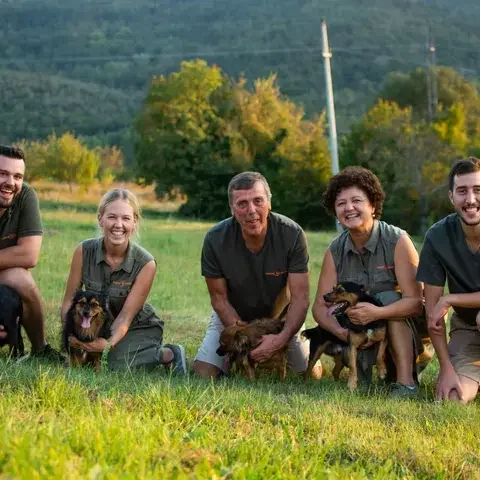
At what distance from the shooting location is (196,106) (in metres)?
58.6

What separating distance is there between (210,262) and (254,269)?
423 mm

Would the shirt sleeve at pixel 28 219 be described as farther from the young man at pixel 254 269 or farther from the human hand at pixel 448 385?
the human hand at pixel 448 385

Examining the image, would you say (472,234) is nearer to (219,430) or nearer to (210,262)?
(210,262)

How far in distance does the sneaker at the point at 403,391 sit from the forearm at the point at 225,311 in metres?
1.60

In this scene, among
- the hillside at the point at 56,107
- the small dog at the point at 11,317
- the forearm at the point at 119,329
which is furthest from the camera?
the hillside at the point at 56,107

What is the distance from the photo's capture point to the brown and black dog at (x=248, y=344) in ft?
24.6

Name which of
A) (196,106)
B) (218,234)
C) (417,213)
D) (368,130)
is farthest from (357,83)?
(218,234)

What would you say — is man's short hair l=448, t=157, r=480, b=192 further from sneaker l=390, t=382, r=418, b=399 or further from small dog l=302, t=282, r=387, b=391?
sneaker l=390, t=382, r=418, b=399

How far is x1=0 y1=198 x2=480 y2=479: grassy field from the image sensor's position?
3.67 metres

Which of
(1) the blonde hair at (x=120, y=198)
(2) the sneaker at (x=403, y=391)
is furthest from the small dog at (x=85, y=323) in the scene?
(2) the sneaker at (x=403, y=391)

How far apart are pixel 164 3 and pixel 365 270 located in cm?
10580

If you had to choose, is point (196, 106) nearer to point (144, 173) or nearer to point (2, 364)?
point (144, 173)

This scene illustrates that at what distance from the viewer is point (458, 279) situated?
7.02 meters

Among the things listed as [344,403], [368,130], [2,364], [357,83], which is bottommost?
[344,403]
